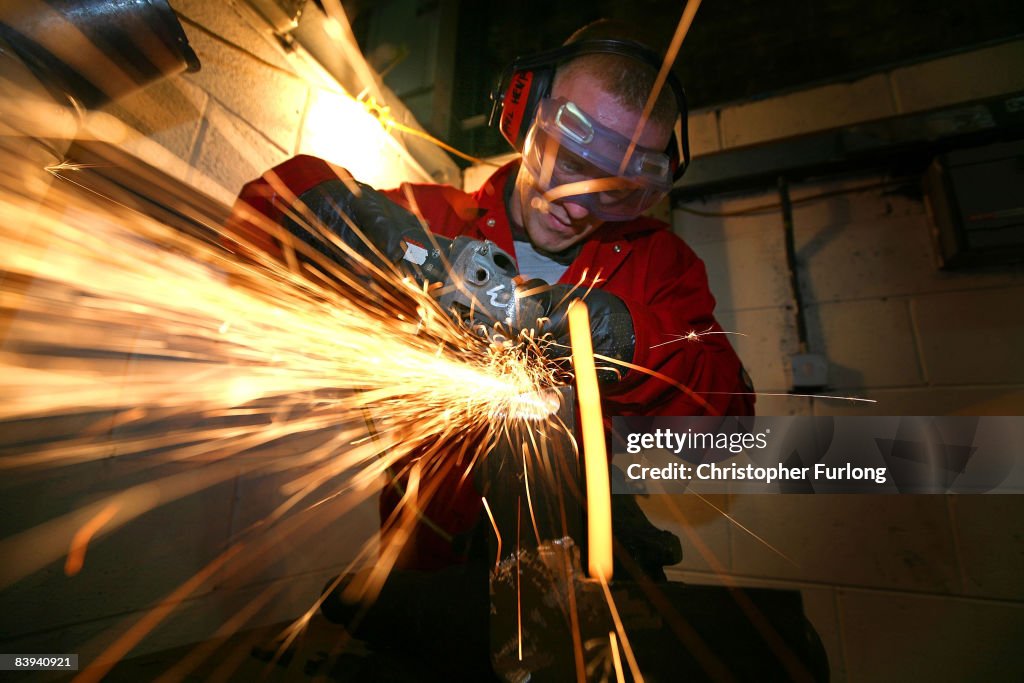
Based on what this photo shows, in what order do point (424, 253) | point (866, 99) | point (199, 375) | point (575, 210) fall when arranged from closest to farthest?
point (424, 253) → point (199, 375) → point (575, 210) → point (866, 99)

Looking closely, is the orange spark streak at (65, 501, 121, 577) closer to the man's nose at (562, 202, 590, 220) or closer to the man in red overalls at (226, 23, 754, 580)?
the man in red overalls at (226, 23, 754, 580)

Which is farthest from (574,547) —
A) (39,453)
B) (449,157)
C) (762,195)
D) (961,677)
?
(449,157)

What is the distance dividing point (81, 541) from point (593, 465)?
1.22m

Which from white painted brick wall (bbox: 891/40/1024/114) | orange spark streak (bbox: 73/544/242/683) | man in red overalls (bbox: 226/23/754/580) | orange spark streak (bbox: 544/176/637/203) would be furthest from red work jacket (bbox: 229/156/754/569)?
white painted brick wall (bbox: 891/40/1024/114)

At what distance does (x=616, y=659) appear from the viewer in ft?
2.12

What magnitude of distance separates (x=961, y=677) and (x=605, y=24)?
268 centimetres

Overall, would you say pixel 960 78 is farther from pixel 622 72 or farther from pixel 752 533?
pixel 752 533

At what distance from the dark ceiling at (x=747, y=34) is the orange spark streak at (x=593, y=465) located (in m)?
1.64

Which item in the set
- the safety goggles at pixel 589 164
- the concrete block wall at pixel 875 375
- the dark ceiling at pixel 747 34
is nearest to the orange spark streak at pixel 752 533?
the concrete block wall at pixel 875 375

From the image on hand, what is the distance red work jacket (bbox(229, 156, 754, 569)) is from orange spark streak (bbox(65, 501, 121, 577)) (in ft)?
2.53

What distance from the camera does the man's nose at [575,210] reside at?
1419mm

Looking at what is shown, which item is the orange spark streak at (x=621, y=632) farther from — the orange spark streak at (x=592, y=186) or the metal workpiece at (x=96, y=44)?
the metal workpiece at (x=96, y=44)

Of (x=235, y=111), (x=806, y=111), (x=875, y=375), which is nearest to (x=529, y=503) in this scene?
(x=235, y=111)

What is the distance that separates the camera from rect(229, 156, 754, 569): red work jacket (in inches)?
44.3
